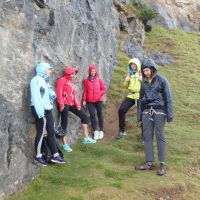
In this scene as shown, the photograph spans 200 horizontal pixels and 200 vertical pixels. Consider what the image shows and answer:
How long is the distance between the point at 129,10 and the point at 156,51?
3149mm

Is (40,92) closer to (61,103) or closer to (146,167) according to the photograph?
(61,103)

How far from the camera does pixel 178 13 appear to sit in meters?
33.8

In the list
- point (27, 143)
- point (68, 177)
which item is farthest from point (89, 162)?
point (27, 143)

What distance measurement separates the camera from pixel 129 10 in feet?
80.0

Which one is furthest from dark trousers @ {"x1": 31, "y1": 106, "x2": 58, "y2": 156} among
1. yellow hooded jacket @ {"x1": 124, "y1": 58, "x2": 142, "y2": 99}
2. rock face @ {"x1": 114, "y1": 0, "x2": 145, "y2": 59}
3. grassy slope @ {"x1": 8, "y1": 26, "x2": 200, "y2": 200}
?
rock face @ {"x1": 114, "y1": 0, "x2": 145, "y2": 59}

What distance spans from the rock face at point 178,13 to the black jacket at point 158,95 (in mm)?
20004

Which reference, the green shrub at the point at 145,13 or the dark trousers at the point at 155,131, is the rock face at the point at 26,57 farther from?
the green shrub at the point at 145,13

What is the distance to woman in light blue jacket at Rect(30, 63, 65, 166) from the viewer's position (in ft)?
31.6

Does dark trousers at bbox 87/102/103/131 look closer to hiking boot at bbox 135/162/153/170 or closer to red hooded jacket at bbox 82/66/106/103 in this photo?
red hooded jacket at bbox 82/66/106/103

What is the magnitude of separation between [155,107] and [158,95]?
32 centimetres

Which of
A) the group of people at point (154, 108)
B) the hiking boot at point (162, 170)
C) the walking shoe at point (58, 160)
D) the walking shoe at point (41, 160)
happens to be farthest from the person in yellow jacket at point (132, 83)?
the walking shoe at point (41, 160)

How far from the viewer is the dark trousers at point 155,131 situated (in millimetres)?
10203

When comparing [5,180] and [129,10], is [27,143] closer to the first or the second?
[5,180]

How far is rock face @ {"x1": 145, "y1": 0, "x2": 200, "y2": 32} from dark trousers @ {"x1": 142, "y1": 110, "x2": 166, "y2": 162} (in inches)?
796
